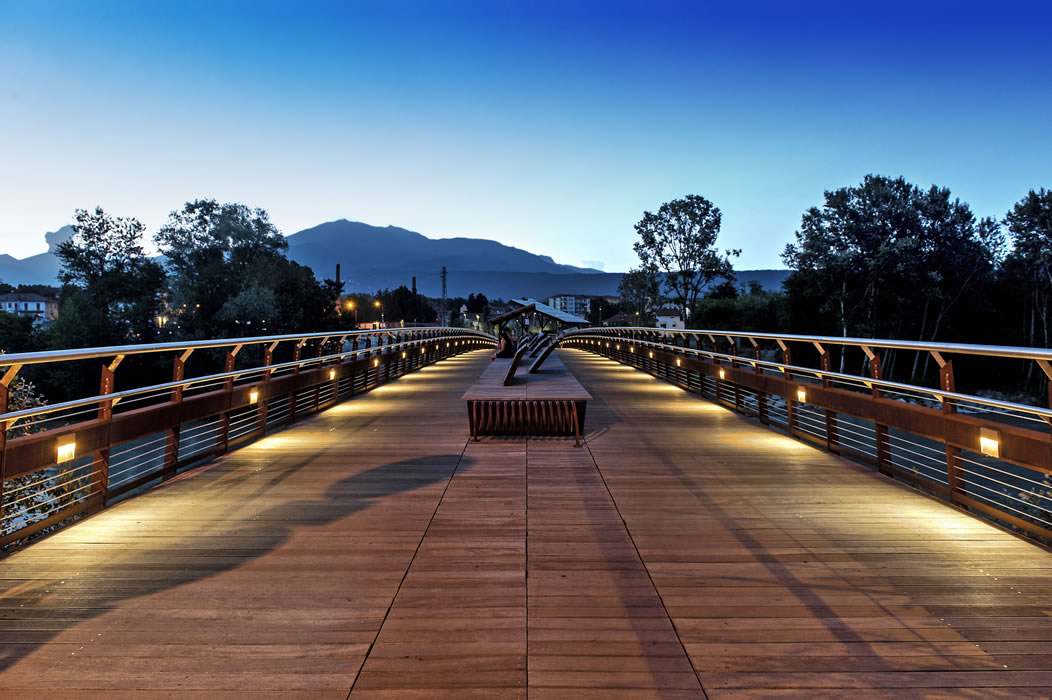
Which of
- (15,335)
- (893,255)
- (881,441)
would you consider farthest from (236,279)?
(881,441)

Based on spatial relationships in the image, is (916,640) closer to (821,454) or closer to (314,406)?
(821,454)

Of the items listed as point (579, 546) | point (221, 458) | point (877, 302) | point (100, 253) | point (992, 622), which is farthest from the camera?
point (100, 253)

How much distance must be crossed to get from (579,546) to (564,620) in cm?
101

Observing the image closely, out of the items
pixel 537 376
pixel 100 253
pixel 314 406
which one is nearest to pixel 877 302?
pixel 537 376

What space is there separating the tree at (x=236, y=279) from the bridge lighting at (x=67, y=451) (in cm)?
4892

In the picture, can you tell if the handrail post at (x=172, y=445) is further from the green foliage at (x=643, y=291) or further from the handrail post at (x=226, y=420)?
the green foliage at (x=643, y=291)

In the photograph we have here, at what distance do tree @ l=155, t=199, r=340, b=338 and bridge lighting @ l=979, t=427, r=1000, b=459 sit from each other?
52166mm

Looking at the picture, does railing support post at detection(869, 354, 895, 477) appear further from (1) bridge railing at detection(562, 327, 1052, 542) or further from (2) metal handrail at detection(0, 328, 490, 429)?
(2) metal handrail at detection(0, 328, 490, 429)

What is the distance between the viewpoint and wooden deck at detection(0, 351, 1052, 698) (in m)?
2.42

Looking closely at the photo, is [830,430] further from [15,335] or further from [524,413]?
[15,335]

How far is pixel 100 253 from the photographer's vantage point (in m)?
54.3

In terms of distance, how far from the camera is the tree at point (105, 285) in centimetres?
4678

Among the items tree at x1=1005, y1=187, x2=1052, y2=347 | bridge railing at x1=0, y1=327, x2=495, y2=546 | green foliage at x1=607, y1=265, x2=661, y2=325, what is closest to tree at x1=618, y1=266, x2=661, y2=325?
green foliage at x1=607, y1=265, x2=661, y2=325

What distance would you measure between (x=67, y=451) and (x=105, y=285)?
191 ft
